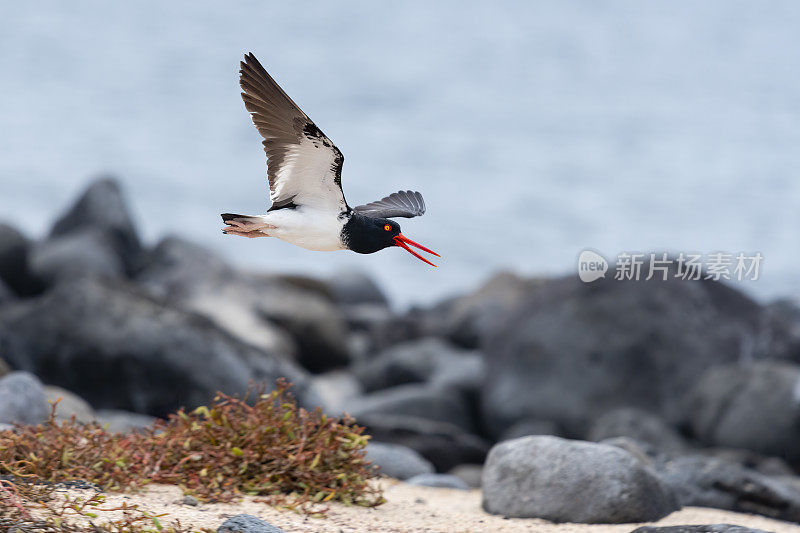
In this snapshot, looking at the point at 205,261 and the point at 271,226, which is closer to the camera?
the point at 271,226

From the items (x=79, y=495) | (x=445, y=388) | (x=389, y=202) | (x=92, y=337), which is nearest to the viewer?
(x=79, y=495)

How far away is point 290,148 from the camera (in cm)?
599

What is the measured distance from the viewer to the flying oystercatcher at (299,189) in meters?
5.79

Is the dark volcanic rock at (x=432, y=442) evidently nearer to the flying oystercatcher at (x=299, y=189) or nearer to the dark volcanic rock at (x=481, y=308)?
the flying oystercatcher at (x=299, y=189)

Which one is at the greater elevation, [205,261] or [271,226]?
[205,261]

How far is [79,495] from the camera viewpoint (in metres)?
5.70

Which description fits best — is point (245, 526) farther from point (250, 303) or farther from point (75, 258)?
Result: point (75, 258)

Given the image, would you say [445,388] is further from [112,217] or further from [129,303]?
[112,217]

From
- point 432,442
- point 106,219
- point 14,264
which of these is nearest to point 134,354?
point 432,442

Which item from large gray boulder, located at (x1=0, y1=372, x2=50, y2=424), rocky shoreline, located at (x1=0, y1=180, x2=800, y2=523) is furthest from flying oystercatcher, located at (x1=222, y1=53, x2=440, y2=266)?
large gray boulder, located at (x1=0, y1=372, x2=50, y2=424)

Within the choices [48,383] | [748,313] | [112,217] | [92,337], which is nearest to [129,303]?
[92,337]

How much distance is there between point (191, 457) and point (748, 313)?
11.2 meters

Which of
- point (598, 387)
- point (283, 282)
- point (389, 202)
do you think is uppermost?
point (283, 282)

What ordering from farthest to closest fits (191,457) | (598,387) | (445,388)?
(445,388)
(598,387)
(191,457)
